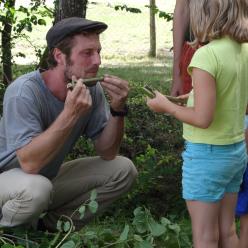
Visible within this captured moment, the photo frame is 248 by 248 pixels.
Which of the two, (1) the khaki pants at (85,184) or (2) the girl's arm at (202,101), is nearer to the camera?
(2) the girl's arm at (202,101)

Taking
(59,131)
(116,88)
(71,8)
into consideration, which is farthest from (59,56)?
(71,8)

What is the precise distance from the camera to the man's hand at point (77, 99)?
10.6 feet

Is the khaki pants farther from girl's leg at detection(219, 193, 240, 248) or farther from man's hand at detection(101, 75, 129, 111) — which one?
girl's leg at detection(219, 193, 240, 248)

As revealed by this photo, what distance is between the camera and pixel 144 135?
6.64 metres

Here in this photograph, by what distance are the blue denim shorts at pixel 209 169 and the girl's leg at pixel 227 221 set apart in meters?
0.13

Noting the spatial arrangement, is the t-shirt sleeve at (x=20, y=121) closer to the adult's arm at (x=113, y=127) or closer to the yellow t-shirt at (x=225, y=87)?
the adult's arm at (x=113, y=127)

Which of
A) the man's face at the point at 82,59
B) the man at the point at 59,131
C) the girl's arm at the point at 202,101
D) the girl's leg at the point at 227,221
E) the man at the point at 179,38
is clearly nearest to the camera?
the girl's arm at the point at 202,101

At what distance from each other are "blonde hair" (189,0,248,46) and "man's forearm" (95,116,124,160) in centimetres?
103

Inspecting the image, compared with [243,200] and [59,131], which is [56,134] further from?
[243,200]

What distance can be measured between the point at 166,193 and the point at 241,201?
5.33 feet

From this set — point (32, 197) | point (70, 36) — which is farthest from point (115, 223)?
point (70, 36)

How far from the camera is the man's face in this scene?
11.4ft

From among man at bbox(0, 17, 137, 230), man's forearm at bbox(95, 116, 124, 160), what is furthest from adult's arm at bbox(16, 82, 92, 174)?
man's forearm at bbox(95, 116, 124, 160)

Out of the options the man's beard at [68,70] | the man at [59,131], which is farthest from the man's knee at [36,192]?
the man's beard at [68,70]
